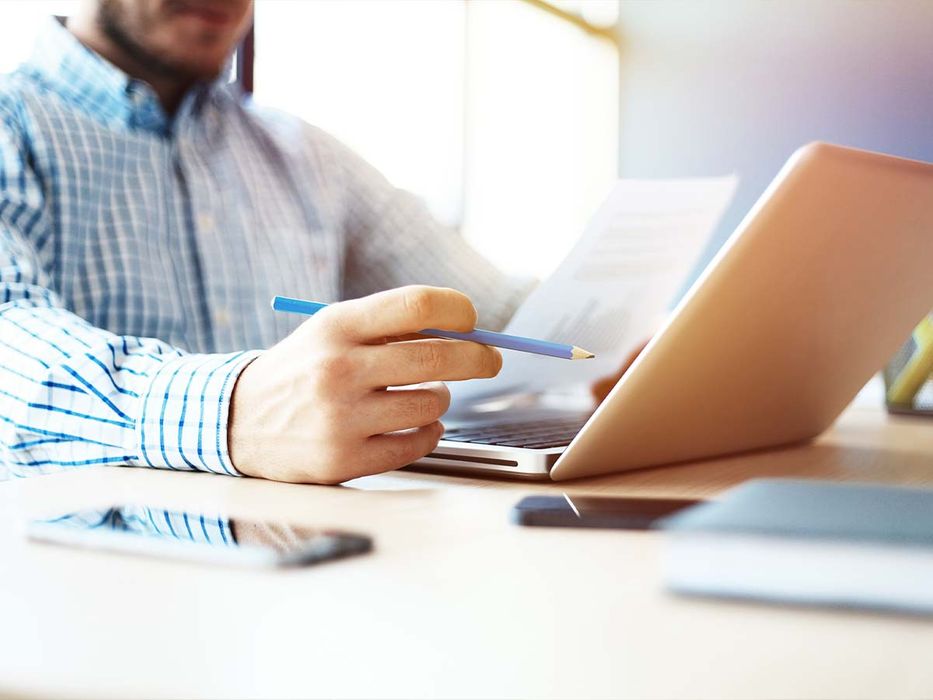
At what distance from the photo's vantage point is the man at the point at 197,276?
0.49 m

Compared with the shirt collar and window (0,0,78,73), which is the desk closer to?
the shirt collar

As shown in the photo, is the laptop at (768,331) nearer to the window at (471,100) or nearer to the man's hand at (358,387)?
the man's hand at (358,387)

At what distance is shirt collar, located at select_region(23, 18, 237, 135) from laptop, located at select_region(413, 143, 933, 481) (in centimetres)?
78

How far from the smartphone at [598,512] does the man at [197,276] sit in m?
0.13

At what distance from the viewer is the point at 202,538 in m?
0.32

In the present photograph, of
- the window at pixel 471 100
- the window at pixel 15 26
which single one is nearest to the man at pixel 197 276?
the window at pixel 15 26

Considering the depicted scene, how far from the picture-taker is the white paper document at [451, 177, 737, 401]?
0.64 m

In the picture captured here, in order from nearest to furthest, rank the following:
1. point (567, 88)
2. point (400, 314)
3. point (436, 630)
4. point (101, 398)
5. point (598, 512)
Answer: point (436, 630) → point (598, 512) → point (400, 314) → point (101, 398) → point (567, 88)

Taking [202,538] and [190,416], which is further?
[190,416]

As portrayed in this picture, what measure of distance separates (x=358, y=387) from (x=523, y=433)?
0.14m

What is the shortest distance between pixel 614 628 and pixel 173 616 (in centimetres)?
12

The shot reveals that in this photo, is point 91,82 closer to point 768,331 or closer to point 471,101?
point 768,331

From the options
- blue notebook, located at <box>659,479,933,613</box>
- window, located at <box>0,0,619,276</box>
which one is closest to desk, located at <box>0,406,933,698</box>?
blue notebook, located at <box>659,479,933,613</box>

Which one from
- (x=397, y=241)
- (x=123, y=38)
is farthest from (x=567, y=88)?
(x=123, y=38)
